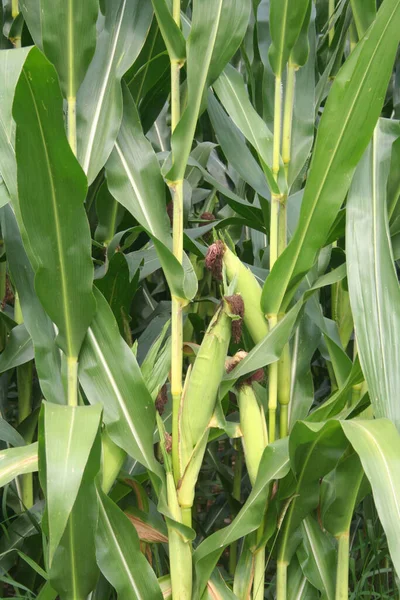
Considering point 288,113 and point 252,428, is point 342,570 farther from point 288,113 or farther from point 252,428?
point 288,113

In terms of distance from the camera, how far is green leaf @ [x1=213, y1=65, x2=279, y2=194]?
95cm

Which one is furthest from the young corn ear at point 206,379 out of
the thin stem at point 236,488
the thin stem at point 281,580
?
the thin stem at point 236,488

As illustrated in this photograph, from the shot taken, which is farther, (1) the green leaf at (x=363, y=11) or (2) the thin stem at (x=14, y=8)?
(2) the thin stem at (x=14, y=8)

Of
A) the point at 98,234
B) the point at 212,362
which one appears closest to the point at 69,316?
the point at 212,362

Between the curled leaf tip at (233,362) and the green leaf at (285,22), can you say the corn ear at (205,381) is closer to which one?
the curled leaf tip at (233,362)

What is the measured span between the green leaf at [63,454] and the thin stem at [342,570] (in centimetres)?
40

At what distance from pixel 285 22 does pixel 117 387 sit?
1.75ft

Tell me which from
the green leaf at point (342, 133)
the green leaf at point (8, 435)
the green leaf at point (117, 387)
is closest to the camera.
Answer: the green leaf at point (342, 133)

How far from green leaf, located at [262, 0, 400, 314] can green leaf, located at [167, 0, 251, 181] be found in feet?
0.53

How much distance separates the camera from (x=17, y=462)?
2.71ft

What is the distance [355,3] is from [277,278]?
16.4 inches

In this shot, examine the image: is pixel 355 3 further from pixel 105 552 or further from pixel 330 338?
pixel 105 552

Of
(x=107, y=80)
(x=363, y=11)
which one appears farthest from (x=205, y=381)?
(x=363, y=11)

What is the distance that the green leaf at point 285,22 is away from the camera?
899 mm
